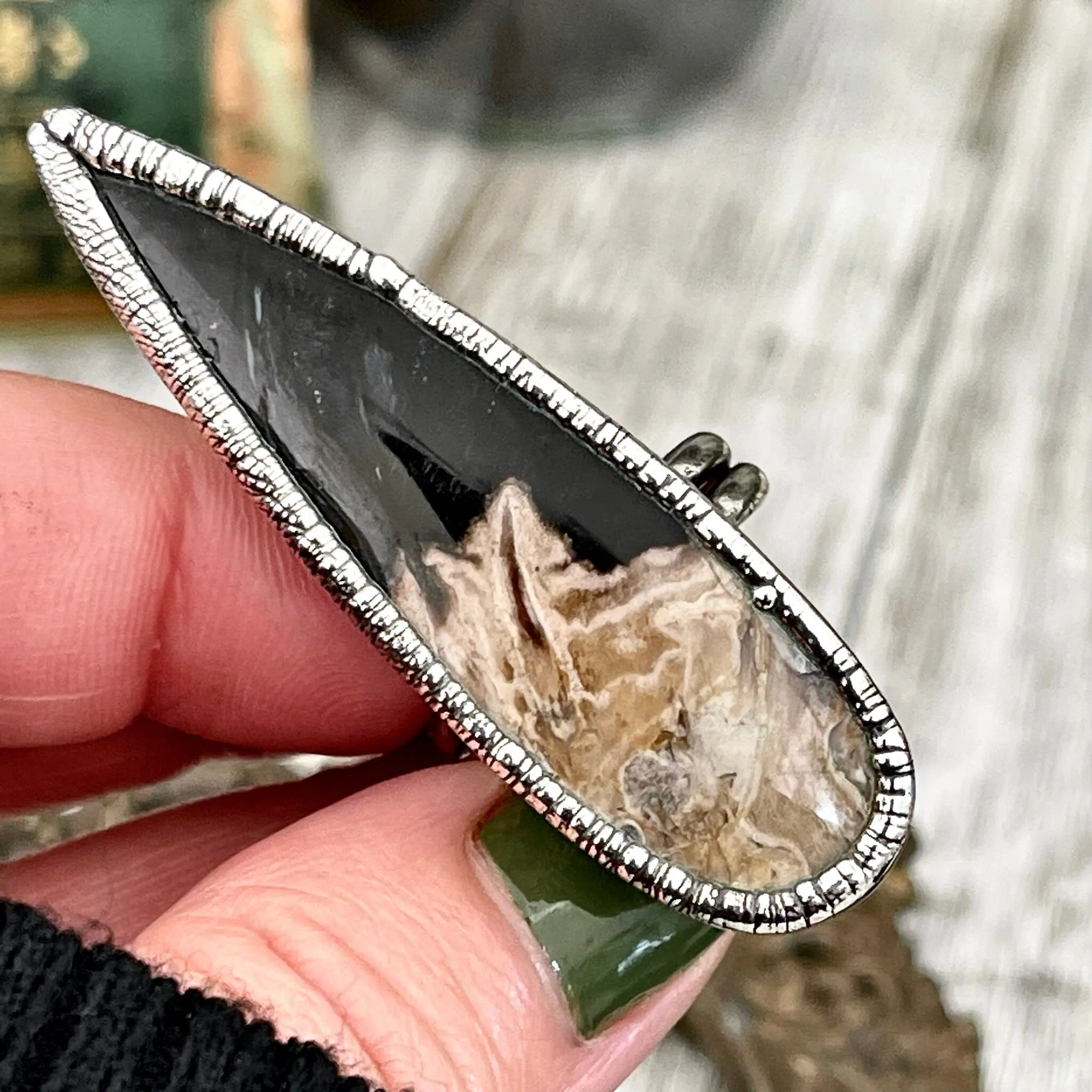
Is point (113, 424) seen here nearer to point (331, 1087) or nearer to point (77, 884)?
point (77, 884)

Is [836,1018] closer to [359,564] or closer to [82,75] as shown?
[359,564]

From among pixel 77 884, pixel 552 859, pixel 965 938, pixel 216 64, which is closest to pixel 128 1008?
pixel 552 859

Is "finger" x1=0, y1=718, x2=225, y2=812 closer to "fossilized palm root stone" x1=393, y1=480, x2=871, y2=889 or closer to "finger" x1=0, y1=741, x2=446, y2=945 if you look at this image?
"finger" x1=0, y1=741, x2=446, y2=945

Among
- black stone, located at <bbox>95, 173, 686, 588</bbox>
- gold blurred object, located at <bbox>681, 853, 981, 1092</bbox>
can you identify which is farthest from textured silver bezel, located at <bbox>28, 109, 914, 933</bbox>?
gold blurred object, located at <bbox>681, 853, 981, 1092</bbox>

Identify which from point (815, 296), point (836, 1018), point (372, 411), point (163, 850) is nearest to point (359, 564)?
point (372, 411)

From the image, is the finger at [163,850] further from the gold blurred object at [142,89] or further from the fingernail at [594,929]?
the gold blurred object at [142,89]
